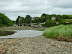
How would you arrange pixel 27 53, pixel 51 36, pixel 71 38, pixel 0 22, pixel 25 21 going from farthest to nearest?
pixel 25 21 → pixel 0 22 → pixel 51 36 → pixel 71 38 → pixel 27 53

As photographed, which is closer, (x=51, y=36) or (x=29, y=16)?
(x=51, y=36)

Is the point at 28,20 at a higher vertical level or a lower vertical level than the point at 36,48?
higher

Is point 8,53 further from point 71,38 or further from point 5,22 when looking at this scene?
point 5,22

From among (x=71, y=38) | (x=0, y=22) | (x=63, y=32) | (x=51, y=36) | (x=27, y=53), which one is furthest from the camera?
(x=0, y=22)

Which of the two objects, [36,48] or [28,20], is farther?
[28,20]

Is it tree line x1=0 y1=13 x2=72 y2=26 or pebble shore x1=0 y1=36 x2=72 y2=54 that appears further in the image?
tree line x1=0 y1=13 x2=72 y2=26

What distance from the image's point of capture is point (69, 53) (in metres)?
8.22

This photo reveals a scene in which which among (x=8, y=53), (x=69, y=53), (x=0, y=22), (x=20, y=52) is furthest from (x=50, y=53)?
(x=0, y=22)

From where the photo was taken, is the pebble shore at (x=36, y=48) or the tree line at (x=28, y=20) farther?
the tree line at (x=28, y=20)

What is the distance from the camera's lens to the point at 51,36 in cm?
1750

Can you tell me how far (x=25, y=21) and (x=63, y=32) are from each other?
111994 millimetres

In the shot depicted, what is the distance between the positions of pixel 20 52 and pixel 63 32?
25.1 feet

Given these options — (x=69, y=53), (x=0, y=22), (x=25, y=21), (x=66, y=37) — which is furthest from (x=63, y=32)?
(x=25, y=21)

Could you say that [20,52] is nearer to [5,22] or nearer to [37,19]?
[5,22]
